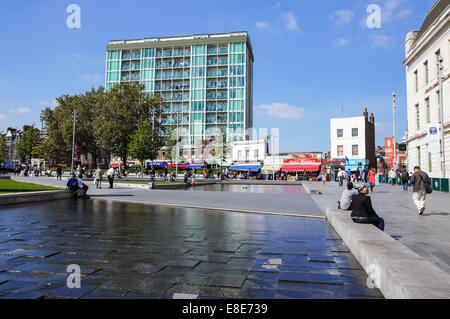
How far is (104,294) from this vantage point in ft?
9.98

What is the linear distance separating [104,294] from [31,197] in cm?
1116

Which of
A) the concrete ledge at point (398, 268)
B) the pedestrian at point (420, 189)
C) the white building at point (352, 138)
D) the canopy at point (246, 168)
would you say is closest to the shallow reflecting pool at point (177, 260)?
the concrete ledge at point (398, 268)

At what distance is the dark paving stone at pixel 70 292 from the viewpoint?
9.80 ft

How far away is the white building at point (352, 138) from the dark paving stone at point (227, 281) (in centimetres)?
4715

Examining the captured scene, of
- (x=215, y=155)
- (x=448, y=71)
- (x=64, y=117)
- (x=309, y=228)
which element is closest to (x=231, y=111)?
(x=215, y=155)

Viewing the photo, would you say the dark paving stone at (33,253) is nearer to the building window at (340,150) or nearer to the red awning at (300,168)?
the red awning at (300,168)

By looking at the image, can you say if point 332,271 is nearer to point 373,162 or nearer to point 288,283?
point 288,283

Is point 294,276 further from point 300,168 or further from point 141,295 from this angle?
point 300,168

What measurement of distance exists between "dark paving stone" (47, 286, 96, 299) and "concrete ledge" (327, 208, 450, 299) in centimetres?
293

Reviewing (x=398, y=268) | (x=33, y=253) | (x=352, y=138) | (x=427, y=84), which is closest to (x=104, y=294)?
(x=33, y=253)

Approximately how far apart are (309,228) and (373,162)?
Result: 50.0 metres

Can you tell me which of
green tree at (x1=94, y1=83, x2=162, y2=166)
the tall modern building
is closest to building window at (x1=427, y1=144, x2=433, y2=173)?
green tree at (x1=94, y1=83, x2=162, y2=166)

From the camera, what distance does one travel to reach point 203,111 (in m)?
69.6

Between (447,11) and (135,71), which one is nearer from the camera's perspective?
(447,11)
